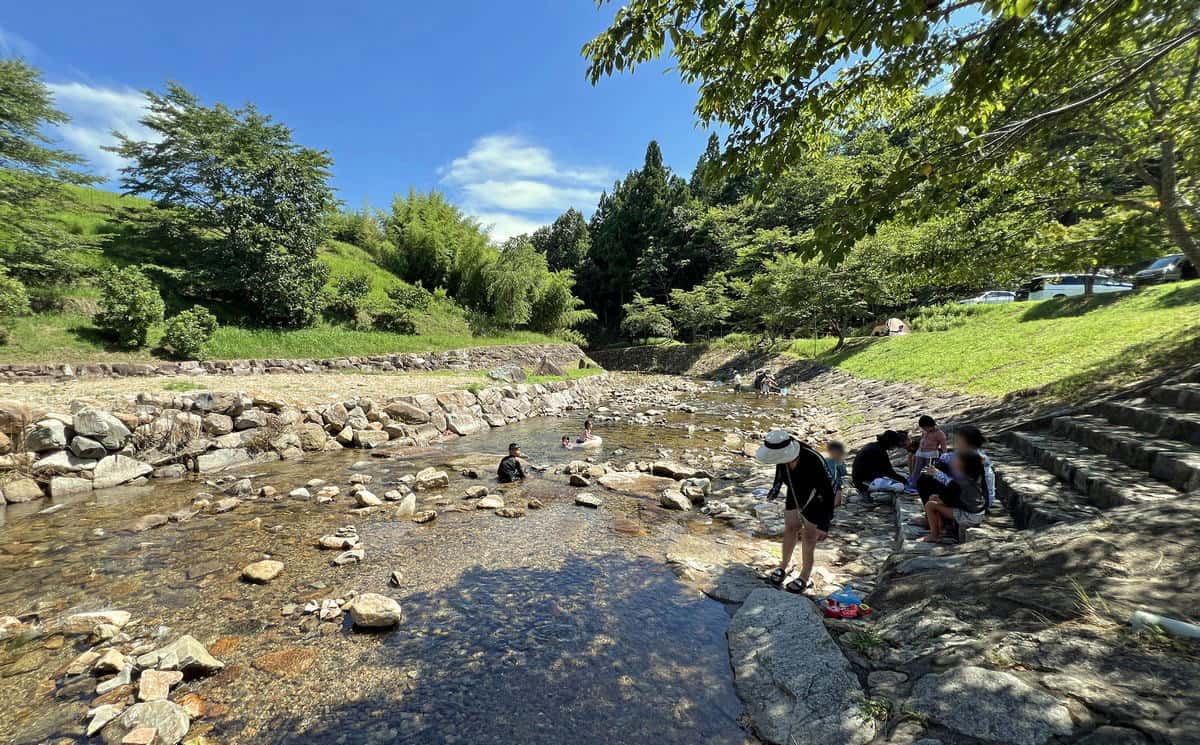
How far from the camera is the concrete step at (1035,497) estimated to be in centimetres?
471

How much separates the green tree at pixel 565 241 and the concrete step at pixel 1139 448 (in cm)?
5160

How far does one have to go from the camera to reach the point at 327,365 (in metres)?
19.8

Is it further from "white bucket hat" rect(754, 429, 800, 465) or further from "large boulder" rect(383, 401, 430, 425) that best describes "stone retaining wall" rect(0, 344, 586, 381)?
"white bucket hat" rect(754, 429, 800, 465)

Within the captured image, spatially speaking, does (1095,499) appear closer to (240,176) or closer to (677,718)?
(677,718)

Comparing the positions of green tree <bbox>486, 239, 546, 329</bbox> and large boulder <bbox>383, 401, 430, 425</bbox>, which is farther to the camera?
green tree <bbox>486, 239, 546, 329</bbox>

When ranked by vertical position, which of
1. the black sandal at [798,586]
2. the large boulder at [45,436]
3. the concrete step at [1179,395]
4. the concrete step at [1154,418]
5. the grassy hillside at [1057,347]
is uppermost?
the grassy hillside at [1057,347]

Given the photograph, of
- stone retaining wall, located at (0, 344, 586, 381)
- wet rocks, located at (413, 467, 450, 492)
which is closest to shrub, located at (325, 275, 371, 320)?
stone retaining wall, located at (0, 344, 586, 381)

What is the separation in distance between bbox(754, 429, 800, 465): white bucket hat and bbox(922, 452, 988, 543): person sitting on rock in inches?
80.1

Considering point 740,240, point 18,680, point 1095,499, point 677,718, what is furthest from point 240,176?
point 740,240

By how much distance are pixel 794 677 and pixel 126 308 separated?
20.7 meters

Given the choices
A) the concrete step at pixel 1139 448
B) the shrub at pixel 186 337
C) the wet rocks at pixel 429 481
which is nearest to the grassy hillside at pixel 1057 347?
the concrete step at pixel 1139 448

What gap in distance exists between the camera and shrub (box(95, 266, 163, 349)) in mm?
14992

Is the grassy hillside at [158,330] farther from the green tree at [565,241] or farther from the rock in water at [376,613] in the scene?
the green tree at [565,241]

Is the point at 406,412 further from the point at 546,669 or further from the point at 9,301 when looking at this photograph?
the point at 9,301
